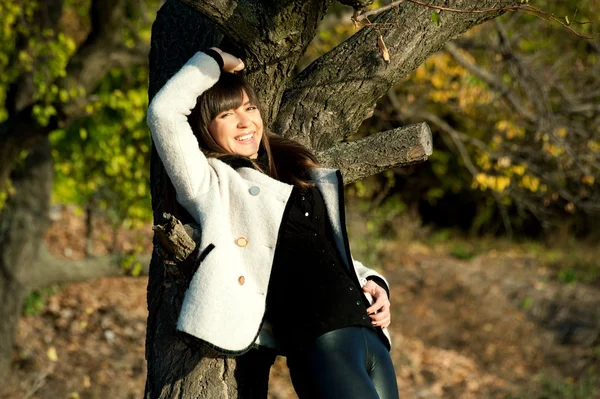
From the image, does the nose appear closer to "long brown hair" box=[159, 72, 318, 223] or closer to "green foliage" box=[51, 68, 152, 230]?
"long brown hair" box=[159, 72, 318, 223]

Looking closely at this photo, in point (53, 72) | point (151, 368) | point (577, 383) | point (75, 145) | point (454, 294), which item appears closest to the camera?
point (151, 368)

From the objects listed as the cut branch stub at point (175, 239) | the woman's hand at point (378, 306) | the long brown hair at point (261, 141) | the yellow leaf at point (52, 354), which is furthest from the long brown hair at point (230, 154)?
the yellow leaf at point (52, 354)

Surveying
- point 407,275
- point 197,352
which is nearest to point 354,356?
point 197,352

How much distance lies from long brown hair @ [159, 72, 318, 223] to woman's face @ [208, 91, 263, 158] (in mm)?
15

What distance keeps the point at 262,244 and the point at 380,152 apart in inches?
21.4

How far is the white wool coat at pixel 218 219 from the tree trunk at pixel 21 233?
13.4 ft

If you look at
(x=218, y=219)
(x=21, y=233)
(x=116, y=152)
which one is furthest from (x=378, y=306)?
(x=21, y=233)

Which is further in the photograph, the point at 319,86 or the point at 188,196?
the point at 319,86

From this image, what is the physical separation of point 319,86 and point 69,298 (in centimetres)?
648

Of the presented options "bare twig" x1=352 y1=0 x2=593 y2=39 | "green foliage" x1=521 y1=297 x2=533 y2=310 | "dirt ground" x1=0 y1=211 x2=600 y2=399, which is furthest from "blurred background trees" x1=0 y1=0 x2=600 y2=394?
"bare twig" x1=352 y1=0 x2=593 y2=39

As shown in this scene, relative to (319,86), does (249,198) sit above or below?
below

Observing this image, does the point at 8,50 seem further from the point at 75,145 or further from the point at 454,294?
the point at 454,294

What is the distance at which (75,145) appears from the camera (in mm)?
6703

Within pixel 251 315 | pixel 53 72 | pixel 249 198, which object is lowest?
pixel 251 315
